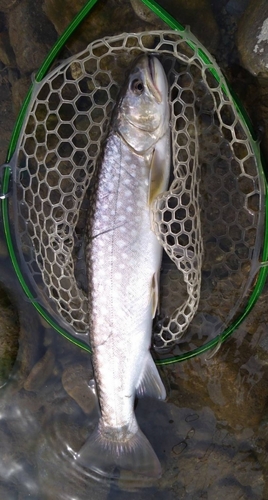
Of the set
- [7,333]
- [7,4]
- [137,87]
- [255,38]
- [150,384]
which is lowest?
[150,384]

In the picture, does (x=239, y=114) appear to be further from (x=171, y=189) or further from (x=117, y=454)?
(x=117, y=454)

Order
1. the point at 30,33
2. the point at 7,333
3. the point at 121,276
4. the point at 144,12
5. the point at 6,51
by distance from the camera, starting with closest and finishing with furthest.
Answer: the point at 121,276, the point at 144,12, the point at 30,33, the point at 6,51, the point at 7,333

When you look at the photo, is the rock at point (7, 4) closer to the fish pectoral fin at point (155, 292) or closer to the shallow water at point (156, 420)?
the shallow water at point (156, 420)

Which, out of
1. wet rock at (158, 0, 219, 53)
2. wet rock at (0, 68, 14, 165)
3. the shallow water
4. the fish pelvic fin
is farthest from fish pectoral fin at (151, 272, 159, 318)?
wet rock at (0, 68, 14, 165)

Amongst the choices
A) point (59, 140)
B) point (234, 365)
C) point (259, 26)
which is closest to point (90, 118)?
point (59, 140)

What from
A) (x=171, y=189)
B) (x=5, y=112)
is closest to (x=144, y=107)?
(x=171, y=189)

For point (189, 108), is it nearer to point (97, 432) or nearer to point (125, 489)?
point (97, 432)

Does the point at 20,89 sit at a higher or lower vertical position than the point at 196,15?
lower
